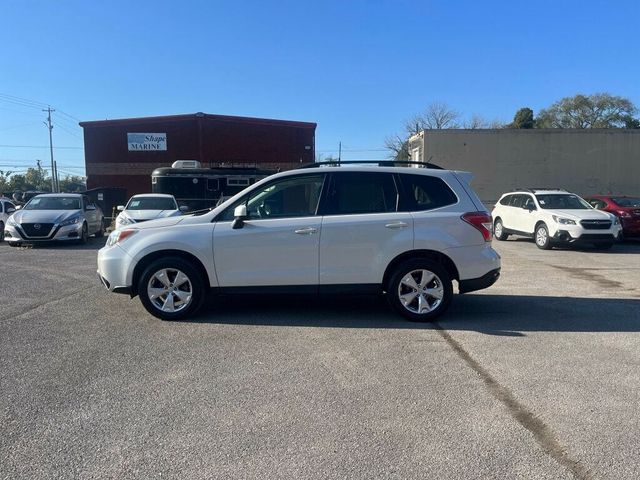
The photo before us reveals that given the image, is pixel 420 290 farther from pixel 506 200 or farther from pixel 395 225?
pixel 506 200

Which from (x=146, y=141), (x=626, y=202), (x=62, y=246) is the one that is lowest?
(x=62, y=246)

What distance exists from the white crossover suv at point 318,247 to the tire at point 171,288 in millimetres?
12

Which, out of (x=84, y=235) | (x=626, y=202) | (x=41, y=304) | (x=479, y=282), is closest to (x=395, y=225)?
(x=479, y=282)

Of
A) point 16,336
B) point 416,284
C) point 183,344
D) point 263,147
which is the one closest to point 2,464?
point 183,344

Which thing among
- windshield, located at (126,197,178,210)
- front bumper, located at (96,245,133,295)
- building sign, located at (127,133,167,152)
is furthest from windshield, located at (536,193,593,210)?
building sign, located at (127,133,167,152)

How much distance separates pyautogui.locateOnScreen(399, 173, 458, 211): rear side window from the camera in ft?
21.6

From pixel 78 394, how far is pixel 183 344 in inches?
55.8

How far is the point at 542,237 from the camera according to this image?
15.3 metres

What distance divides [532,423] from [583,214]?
41.0 feet

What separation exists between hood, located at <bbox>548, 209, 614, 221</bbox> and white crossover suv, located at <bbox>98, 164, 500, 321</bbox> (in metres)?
9.23

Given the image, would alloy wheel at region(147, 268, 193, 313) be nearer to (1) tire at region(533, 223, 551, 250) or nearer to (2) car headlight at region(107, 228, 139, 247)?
(2) car headlight at region(107, 228, 139, 247)

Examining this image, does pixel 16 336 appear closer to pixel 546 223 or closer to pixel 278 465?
pixel 278 465

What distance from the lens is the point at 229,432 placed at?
142 inches

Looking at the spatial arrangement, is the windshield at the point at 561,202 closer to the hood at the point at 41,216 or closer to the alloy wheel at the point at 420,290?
the alloy wheel at the point at 420,290
